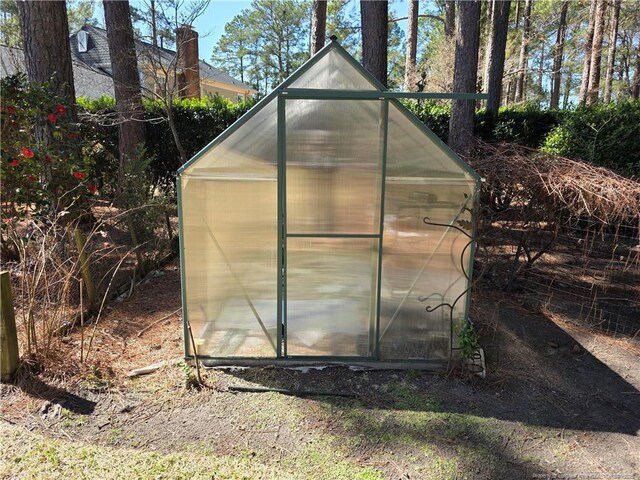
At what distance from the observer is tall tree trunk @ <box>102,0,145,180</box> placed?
27.6 ft

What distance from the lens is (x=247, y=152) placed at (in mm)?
3500

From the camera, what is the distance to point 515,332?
4777 millimetres

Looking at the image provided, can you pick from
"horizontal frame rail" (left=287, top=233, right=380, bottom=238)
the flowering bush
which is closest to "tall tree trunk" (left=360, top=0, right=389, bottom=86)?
the flowering bush

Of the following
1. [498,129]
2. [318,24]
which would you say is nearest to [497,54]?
[498,129]

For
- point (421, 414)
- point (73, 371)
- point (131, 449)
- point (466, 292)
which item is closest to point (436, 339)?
point (466, 292)

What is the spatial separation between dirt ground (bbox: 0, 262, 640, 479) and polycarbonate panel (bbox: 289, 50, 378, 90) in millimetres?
2397

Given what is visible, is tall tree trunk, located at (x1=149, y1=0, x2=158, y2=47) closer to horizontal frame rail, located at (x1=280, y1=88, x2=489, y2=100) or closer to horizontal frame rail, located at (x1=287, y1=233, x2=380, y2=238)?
horizontal frame rail, located at (x1=280, y1=88, x2=489, y2=100)

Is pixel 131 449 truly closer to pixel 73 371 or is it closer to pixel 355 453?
pixel 73 371

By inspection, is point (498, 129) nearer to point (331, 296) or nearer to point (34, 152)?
point (331, 296)

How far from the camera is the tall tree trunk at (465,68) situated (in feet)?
25.5

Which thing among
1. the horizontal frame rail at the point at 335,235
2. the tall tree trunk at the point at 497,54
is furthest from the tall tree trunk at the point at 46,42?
the tall tree trunk at the point at 497,54

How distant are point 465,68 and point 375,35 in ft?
6.61

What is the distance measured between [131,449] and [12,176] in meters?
3.98

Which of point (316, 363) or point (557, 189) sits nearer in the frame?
point (316, 363)
